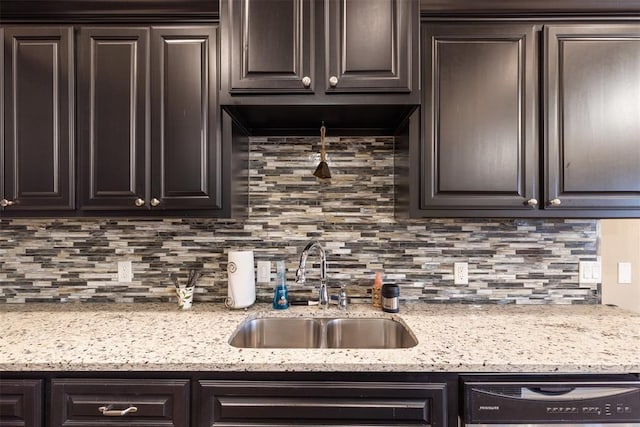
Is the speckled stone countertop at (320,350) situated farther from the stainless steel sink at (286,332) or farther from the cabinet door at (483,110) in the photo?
the cabinet door at (483,110)

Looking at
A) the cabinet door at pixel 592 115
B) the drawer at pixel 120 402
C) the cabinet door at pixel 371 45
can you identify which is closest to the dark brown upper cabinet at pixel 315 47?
the cabinet door at pixel 371 45

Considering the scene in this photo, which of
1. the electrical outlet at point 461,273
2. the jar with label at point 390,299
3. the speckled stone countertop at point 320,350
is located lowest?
the speckled stone countertop at point 320,350

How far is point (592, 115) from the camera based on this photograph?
137 centimetres

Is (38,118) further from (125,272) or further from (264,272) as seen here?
(264,272)

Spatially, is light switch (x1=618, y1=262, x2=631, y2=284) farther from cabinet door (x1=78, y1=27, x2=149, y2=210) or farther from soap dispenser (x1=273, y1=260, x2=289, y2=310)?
cabinet door (x1=78, y1=27, x2=149, y2=210)

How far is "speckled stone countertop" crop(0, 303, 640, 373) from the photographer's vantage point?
1.04 m

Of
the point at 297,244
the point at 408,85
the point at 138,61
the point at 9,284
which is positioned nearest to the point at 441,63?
the point at 408,85

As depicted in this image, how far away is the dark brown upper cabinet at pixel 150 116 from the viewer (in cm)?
139

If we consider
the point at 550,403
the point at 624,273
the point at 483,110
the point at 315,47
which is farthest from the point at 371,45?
the point at 624,273

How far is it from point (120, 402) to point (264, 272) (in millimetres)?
819

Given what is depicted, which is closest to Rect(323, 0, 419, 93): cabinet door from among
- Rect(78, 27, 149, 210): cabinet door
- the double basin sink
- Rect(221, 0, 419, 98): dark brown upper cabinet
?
Rect(221, 0, 419, 98): dark brown upper cabinet

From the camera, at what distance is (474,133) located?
4.53 feet

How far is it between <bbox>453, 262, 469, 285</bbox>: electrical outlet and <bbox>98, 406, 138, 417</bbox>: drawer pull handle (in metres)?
1.51

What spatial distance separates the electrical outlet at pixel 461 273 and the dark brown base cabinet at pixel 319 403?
76 cm
